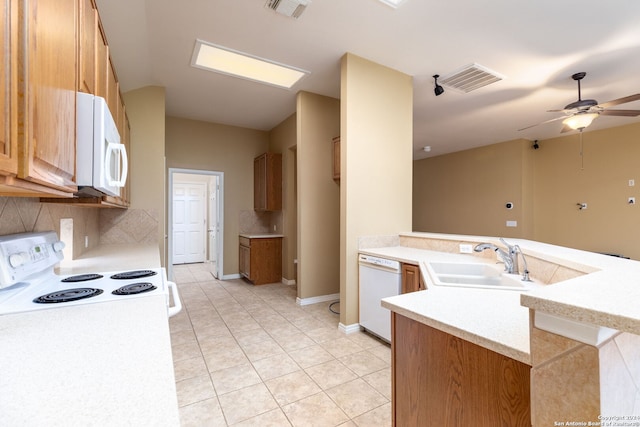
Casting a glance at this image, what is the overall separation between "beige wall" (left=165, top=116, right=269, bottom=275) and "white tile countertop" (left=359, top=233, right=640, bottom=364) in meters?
4.36

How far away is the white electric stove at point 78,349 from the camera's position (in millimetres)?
521

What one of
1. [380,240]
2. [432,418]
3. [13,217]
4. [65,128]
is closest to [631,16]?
[380,240]

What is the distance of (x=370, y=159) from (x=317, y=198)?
1.17 meters

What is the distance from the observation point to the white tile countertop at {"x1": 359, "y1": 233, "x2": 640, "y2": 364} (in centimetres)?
55

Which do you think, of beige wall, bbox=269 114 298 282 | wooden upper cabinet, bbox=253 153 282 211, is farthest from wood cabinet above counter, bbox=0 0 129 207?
wooden upper cabinet, bbox=253 153 282 211

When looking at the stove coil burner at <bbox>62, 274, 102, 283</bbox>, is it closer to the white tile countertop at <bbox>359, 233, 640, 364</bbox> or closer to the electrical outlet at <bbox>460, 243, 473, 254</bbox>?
the white tile countertop at <bbox>359, 233, 640, 364</bbox>

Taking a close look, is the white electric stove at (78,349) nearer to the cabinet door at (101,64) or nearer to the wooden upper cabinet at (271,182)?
the cabinet door at (101,64)

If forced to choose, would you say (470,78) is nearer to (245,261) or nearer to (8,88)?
(8,88)

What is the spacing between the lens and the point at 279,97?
4.09m

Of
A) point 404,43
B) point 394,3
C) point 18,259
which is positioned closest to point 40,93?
point 18,259

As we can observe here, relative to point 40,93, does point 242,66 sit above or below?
above

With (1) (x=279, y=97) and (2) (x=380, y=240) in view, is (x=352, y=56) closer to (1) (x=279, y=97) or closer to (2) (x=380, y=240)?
(1) (x=279, y=97)

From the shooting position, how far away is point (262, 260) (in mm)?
4988

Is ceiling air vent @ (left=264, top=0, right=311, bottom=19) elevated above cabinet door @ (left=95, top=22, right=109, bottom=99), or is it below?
above
